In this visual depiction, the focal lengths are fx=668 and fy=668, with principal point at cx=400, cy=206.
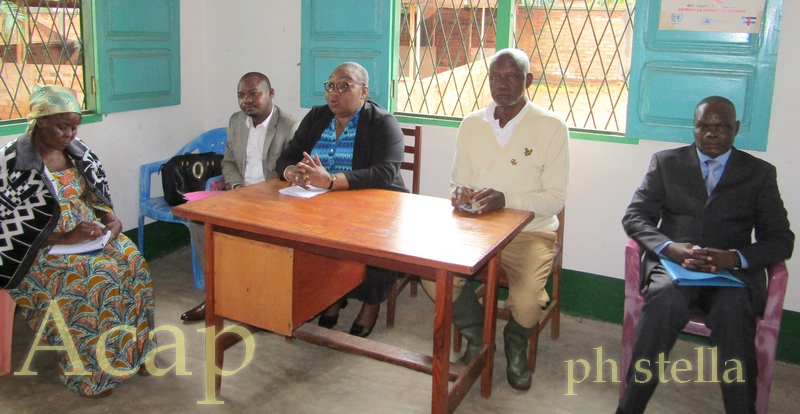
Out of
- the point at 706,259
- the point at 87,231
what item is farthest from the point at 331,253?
the point at 706,259

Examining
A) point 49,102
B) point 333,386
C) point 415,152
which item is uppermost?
point 49,102

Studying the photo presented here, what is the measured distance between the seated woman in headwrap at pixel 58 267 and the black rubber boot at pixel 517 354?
1.53 metres

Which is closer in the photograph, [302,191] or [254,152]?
[302,191]

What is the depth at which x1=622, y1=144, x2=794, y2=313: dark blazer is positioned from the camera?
2.49 metres

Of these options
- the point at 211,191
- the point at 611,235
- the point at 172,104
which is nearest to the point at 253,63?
the point at 172,104

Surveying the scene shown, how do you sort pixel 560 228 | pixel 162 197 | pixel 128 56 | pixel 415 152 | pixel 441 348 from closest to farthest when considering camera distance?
pixel 441 348, pixel 560 228, pixel 415 152, pixel 128 56, pixel 162 197

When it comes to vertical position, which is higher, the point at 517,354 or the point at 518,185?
the point at 518,185

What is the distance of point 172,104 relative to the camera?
4145mm

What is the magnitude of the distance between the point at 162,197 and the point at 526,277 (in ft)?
7.61

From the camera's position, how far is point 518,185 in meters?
2.82

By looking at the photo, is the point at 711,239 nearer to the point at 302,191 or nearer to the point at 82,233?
the point at 302,191

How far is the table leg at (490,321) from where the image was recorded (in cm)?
244

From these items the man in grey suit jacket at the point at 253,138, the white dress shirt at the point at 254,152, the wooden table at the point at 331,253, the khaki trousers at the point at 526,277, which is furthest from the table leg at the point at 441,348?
the white dress shirt at the point at 254,152

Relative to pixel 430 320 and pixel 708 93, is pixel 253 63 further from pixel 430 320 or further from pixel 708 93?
pixel 708 93
